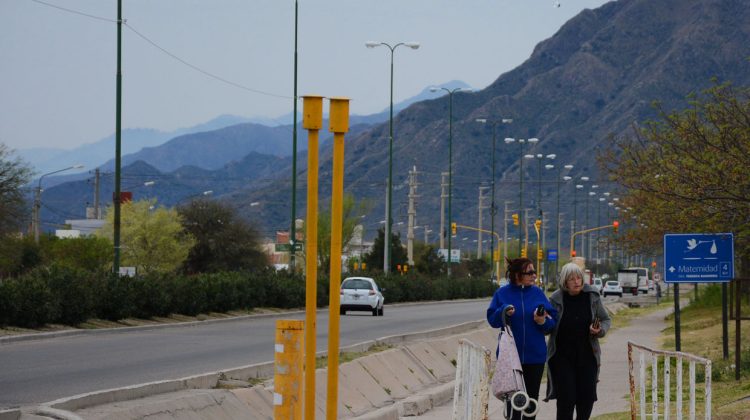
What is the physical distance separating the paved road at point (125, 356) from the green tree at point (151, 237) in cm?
6960

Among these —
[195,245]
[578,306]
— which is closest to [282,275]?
[578,306]

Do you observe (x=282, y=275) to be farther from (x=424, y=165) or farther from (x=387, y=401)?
(x=424, y=165)

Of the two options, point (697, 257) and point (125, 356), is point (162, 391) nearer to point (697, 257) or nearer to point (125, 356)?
point (125, 356)

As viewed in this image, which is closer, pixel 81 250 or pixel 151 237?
pixel 81 250

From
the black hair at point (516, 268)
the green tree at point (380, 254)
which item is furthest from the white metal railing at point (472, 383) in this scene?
the green tree at point (380, 254)

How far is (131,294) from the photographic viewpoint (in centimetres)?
3556

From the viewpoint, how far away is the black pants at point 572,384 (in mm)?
12484

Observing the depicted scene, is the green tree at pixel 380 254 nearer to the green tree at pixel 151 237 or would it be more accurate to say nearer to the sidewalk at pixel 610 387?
the green tree at pixel 151 237

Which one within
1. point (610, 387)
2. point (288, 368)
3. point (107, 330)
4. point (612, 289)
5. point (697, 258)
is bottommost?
point (612, 289)

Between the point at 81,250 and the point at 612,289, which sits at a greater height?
the point at 81,250

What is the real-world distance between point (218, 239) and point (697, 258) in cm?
8793

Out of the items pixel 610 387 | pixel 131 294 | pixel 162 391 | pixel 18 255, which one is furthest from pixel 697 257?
pixel 18 255

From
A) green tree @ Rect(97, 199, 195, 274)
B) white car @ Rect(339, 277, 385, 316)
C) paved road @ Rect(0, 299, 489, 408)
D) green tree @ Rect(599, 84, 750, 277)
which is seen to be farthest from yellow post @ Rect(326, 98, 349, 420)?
green tree @ Rect(97, 199, 195, 274)

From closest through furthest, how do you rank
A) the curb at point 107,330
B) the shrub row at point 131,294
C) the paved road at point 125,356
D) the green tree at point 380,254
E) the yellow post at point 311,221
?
the yellow post at point 311,221
the paved road at point 125,356
the curb at point 107,330
the shrub row at point 131,294
the green tree at point 380,254
